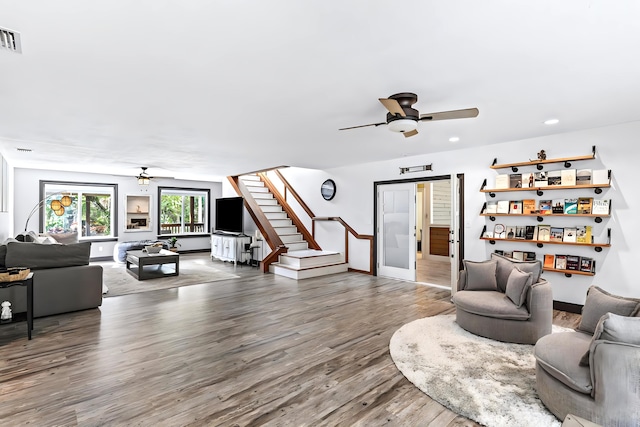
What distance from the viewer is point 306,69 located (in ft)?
8.26

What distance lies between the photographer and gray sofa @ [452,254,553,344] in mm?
3314

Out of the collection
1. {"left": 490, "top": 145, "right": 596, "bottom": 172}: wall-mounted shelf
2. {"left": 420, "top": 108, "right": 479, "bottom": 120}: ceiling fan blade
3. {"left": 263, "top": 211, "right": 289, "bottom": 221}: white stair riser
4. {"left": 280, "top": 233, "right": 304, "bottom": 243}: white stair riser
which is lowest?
{"left": 280, "top": 233, "right": 304, "bottom": 243}: white stair riser

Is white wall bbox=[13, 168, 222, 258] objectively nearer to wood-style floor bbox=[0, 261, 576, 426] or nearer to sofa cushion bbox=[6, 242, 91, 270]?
sofa cushion bbox=[6, 242, 91, 270]

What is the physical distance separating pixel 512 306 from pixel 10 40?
15.3 ft

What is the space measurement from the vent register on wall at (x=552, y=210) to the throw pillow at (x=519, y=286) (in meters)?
1.58


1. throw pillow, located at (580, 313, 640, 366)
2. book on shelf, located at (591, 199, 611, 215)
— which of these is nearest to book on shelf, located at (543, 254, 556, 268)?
book on shelf, located at (591, 199, 611, 215)

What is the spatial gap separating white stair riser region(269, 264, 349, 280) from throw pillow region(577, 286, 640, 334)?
15.8 feet

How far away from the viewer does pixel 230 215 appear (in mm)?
8750

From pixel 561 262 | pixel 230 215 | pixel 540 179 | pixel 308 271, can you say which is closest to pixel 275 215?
pixel 230 215

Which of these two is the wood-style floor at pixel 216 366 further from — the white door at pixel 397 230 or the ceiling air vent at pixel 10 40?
the ceiling air vent at pixel 10 40

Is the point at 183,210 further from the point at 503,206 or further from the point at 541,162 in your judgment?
the point at 541,162

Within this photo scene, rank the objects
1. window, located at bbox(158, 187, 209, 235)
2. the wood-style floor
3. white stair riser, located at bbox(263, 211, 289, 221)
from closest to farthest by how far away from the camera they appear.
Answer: the wood-style floor < white stair riser, located at bbox(263, 211, 289, 221) < window, located at bbox(158, 187, 209, 235)

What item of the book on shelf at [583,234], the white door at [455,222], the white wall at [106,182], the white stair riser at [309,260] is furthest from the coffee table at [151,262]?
the book on shelf at [583,234]

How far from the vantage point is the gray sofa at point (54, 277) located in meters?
4.06
